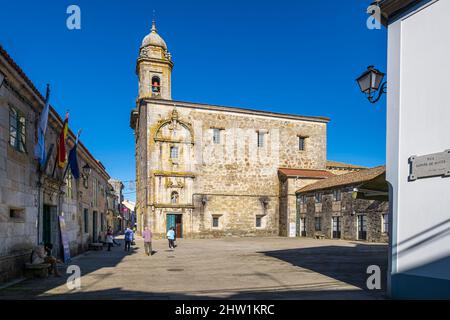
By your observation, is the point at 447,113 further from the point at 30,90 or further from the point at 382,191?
the point at 30,90

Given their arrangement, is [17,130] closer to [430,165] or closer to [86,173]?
[86,173]

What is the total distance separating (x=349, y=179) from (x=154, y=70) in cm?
2239

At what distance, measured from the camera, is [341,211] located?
97.3ft

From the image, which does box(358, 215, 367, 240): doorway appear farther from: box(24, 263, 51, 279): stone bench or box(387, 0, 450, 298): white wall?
box(24, 263, 51, 279): stone bench

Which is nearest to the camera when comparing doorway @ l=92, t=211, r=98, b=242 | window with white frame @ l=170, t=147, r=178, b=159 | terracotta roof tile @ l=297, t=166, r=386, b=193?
doorway @ l=92, t=211, r=98, b=242

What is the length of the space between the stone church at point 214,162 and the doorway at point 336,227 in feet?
18.5

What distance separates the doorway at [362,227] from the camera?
2719cm

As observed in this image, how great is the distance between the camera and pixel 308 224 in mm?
34094

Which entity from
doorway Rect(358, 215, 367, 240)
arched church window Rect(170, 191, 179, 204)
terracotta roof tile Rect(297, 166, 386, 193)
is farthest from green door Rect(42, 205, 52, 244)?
doorway Rect(358, 215, 367, 240)

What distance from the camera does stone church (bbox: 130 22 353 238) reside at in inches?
1305

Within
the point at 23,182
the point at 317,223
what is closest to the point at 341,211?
the point at 317,223

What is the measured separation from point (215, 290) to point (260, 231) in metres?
28.6

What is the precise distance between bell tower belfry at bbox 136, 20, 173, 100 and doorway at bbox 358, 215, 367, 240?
73.3ft
